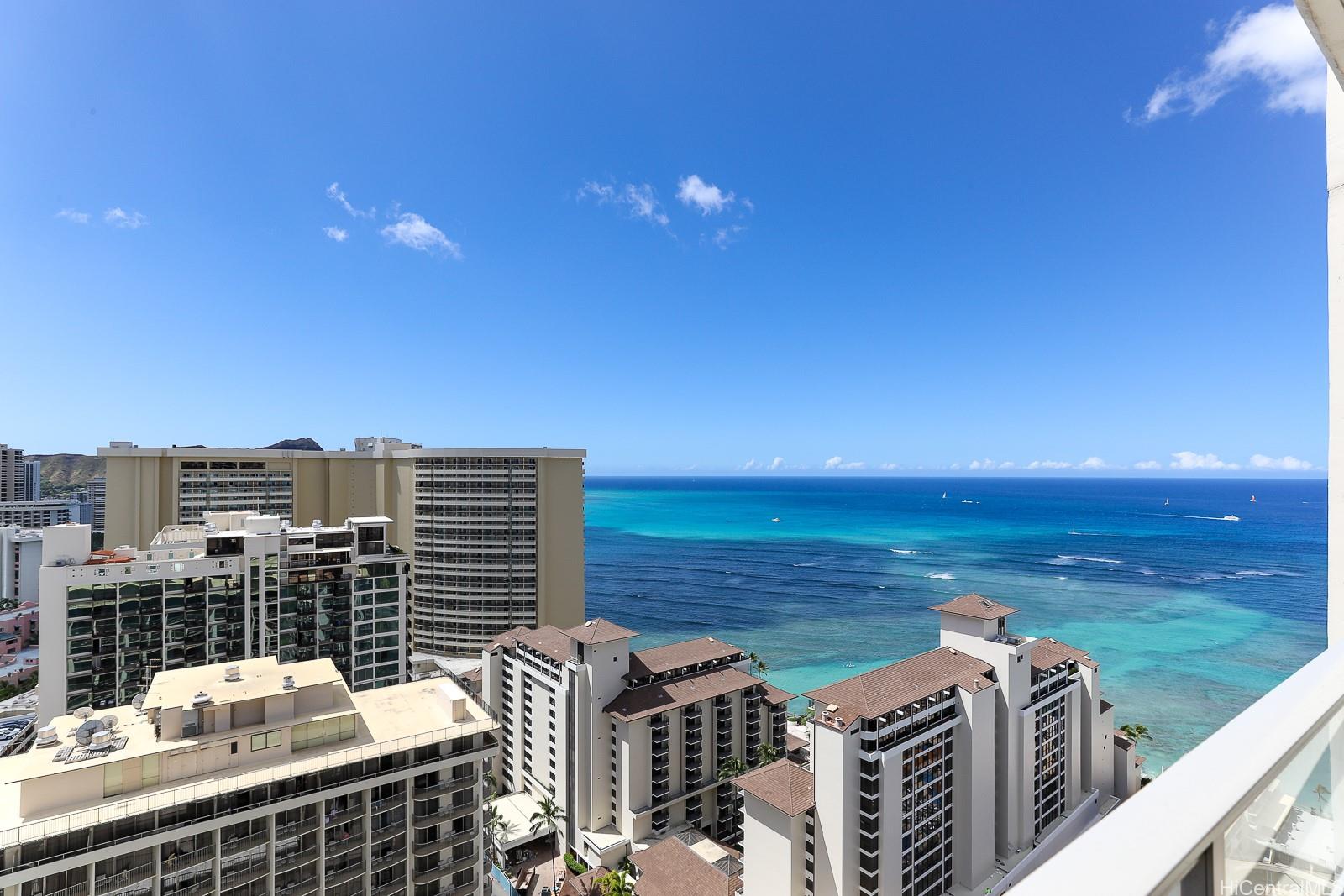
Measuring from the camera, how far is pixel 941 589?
172 feet

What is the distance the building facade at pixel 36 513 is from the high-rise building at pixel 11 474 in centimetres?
667

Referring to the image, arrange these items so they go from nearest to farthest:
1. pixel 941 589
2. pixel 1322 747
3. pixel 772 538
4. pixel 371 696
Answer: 1. pixel 1322 747
2. pixel 371 696
3. pixel 941 589
4. pixel 772 538

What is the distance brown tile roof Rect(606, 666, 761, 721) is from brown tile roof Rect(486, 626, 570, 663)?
8.23 ft

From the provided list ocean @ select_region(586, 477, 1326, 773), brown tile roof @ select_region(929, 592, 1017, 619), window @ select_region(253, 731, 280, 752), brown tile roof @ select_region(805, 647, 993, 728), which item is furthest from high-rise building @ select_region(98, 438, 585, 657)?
window @ select_region(253, 731, 280, 752)

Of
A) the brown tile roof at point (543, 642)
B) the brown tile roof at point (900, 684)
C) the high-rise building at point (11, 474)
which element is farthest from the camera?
the high-rise building at point (11, 474)

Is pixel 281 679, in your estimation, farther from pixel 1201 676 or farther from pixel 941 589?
pixel 941 589

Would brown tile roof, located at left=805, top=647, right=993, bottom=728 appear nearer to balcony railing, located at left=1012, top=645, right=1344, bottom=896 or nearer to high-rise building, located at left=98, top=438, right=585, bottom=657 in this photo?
balcony railing, located at left=1012, top=645, right=1344, bottom=896

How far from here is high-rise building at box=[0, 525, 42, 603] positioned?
41125 millimetres

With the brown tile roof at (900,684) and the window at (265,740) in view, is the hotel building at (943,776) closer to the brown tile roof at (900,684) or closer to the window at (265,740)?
the brown tile roof at (900,684)

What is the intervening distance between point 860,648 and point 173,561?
3474cm

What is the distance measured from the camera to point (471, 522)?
1382 inches

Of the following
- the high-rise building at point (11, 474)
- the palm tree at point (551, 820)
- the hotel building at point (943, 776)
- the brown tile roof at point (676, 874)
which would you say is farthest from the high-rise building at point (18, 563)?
the hotel building at point (943, 776)

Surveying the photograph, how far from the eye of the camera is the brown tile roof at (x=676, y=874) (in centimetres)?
1516

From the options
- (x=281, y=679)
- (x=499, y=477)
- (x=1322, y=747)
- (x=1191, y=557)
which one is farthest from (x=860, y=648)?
(x=1191, y=557)
